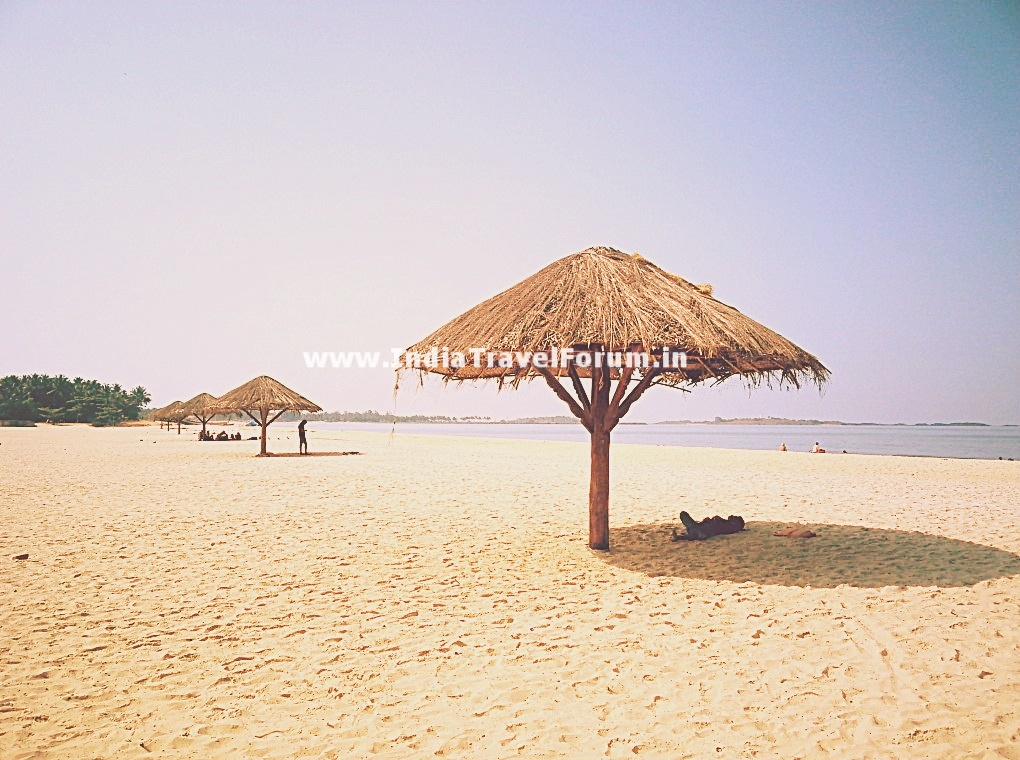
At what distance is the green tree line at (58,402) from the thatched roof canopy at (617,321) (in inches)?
2702

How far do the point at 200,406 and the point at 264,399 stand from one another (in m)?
10.9

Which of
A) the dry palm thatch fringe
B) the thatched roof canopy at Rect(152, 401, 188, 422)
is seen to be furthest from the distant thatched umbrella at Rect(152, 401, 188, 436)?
the dry palm thatch fringe

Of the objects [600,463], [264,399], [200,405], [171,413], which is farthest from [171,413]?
[600,463]

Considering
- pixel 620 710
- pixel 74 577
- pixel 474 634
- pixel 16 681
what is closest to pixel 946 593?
pixel 620 710

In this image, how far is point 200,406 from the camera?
97.1ft

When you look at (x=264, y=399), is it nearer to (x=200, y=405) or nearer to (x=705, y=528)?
(x=200, y=405)

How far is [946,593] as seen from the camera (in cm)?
520

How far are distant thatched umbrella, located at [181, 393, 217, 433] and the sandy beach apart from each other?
20705mm

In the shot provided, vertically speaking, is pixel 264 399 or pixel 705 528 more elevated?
pixel 264 399

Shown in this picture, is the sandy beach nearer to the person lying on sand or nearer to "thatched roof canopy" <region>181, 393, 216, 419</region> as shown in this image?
the person lying on sand

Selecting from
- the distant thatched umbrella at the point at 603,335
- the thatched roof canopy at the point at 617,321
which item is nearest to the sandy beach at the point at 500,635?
the distant thatched umbrella at the point at 603,335

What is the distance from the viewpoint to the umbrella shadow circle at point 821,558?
226 inches

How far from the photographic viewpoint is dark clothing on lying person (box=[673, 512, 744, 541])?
7305mm

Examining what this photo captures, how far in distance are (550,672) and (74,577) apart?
4.85 metres
